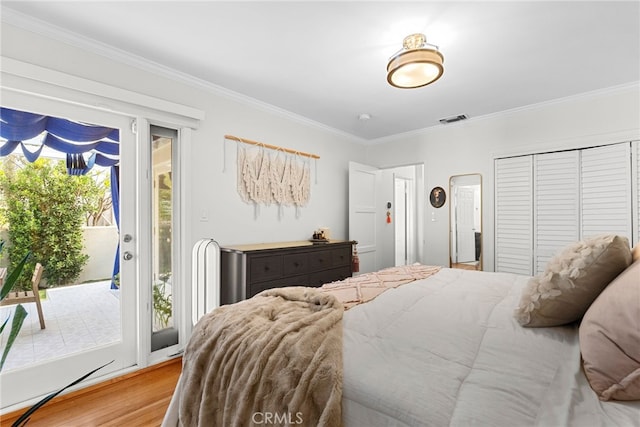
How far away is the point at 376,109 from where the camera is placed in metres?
3.42

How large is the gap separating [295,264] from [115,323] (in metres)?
1.60

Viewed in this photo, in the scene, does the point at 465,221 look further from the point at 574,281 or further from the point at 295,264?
the point at 574,281

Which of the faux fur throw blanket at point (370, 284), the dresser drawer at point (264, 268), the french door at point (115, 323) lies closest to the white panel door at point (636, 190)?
the faux fur throw blanket at point (370, 284)

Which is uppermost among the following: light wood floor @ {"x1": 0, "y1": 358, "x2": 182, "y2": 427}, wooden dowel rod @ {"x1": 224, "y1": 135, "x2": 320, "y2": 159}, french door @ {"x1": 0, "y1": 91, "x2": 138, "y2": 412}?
wooden dowel rod @ {"x1": 224, "y1": 135, "x2": 320, "y2": 159}

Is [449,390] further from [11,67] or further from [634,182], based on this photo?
[634,182]

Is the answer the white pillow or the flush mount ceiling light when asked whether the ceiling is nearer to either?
the flush mount ceiling light

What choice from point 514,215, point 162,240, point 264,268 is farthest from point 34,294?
point 514,215

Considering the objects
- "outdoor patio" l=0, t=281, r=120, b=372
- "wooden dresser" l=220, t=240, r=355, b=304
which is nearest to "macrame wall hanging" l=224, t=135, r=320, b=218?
"wooden dresser" l=220, t=240, r=355, b=304

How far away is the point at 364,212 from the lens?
4461 mm

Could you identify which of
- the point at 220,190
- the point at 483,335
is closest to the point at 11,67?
the point at 220,190

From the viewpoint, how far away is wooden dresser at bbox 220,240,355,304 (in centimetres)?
260

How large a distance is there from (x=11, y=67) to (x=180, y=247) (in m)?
1.63

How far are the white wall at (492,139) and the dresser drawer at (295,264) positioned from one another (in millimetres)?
2039

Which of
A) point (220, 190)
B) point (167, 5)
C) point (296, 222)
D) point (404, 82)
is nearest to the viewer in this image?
point (167, 5)
